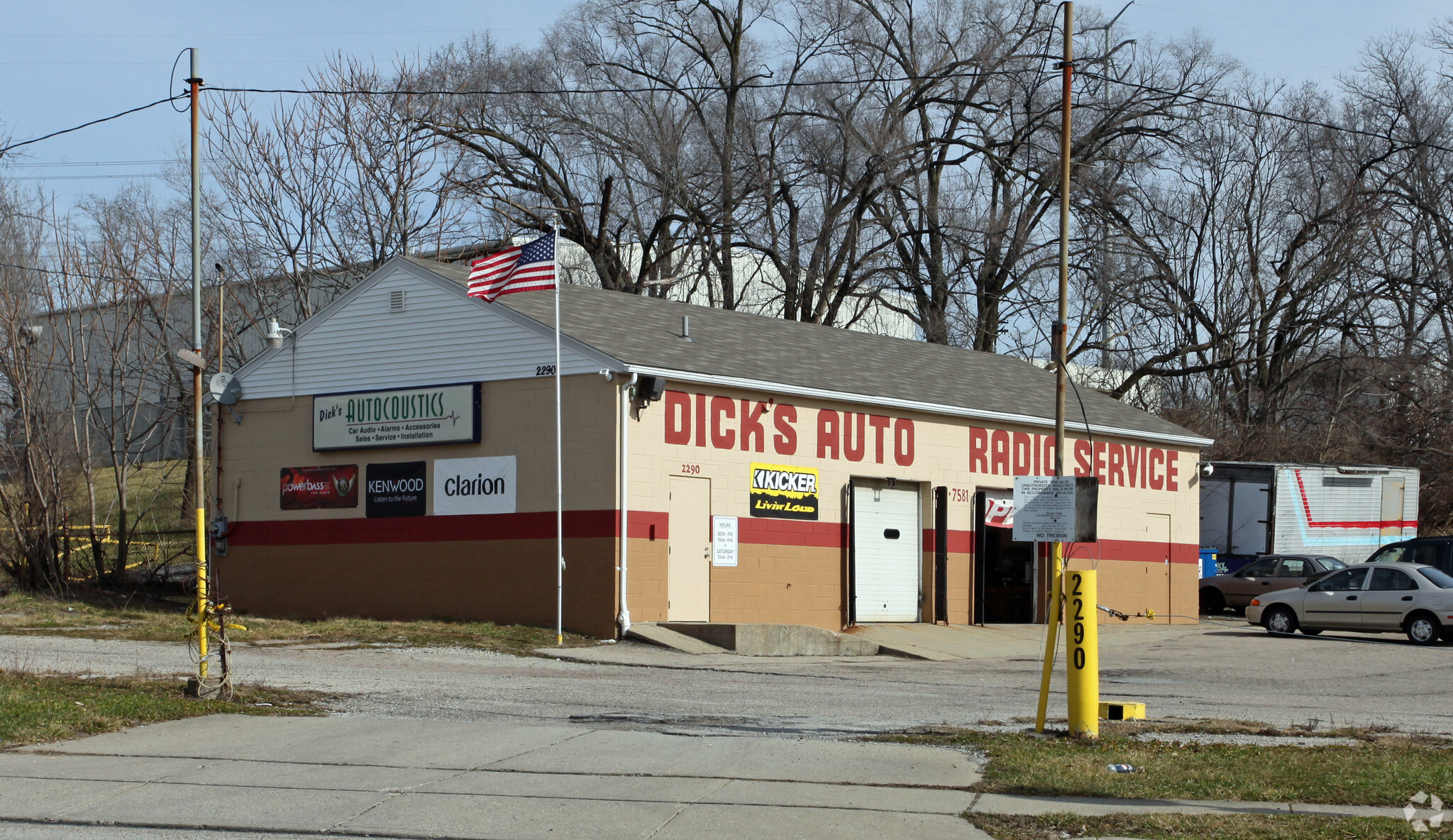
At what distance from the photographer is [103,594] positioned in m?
28.0

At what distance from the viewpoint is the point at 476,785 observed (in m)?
9.21

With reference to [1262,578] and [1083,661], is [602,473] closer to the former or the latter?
[1083,661]

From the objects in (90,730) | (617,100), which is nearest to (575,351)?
(90,730)

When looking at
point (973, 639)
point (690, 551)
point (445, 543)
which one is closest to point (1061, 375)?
point (690, 551)

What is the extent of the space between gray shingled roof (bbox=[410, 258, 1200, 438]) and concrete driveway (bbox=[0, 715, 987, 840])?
11.5m

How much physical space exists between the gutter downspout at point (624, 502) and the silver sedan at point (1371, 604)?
12312 mm

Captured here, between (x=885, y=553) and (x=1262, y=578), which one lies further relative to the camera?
(x=1262, y=578)

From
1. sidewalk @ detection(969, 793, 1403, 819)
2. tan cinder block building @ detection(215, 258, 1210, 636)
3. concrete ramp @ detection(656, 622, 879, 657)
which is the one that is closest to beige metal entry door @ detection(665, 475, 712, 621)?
tan cinder block building @ detection(215, 258, 1210, 636)

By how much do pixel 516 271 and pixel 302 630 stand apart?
20.8ft

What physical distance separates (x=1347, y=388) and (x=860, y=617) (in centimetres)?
2913

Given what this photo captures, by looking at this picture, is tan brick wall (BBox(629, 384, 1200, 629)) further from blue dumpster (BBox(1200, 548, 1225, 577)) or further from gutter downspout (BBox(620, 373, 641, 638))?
blue dumpster (BBox(1200, 548, 1225, 577))

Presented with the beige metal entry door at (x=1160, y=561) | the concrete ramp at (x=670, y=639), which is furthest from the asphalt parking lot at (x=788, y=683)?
the beige metal entry door at (x=1160, y=561)

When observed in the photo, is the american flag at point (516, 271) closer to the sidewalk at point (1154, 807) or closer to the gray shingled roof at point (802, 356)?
the gray shingled roof at point (802, 356)

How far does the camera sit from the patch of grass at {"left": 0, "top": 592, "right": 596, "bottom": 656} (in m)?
20.4
